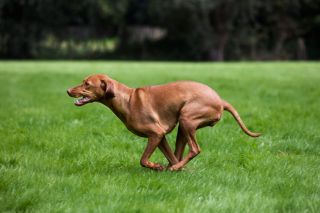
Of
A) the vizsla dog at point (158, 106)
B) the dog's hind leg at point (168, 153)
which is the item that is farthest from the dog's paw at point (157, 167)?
the dog's hind leg at point (168, 153)

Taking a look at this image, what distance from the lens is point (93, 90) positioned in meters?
5.51

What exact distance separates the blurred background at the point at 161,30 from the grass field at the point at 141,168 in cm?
3457

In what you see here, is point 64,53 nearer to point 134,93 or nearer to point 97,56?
point 97,56

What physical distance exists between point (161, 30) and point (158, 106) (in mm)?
44060

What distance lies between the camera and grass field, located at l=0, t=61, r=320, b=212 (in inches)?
177

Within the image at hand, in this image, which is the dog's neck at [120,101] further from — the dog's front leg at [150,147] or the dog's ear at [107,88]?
the dog's front leg at [150,147]

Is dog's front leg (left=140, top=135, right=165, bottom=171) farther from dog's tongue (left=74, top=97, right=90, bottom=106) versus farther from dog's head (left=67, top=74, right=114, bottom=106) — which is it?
dog's tongue (left=74, top=97, right=90, bottom=106)

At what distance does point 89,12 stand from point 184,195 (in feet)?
142

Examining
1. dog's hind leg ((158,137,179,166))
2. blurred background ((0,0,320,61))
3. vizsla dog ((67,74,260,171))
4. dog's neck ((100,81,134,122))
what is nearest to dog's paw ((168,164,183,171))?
vizsla dog ((67,74,260,171))

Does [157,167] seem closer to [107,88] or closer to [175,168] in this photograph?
[175,168]

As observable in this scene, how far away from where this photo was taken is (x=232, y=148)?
23.0ft

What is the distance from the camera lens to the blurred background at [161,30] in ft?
147

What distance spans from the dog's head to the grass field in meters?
0.72

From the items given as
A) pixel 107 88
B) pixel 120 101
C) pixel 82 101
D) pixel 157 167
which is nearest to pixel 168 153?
pixel 157 167
